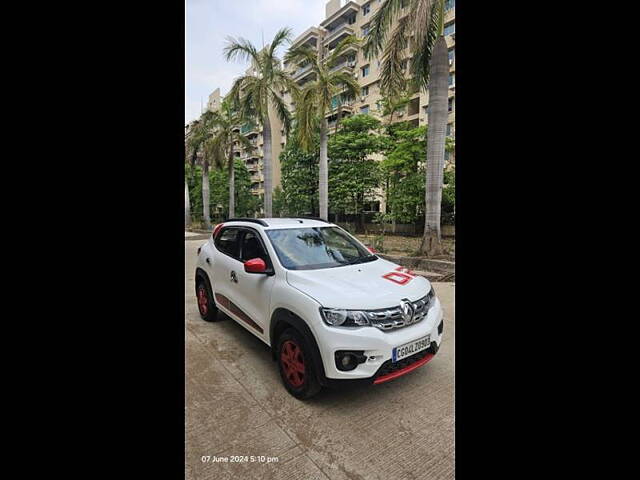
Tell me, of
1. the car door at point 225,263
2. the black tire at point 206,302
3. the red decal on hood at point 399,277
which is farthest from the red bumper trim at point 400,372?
the black tire at point 206,302

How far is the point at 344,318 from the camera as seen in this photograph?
1.63 meters

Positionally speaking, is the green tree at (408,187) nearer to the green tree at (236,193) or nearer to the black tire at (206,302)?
the black tire at (206,302)

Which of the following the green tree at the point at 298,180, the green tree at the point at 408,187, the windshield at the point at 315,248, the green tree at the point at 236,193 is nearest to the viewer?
the windshield at the point at 315,248

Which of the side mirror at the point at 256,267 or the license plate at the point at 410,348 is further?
the side mirror at the point at 256,267

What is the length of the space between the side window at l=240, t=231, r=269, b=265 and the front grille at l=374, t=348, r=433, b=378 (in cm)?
113

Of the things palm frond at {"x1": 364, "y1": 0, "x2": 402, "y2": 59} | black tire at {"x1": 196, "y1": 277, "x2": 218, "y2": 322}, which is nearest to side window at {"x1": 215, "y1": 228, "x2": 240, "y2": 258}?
black tire at {"x1": 196, "y1": 277, "x2": 218, "y2": 322}

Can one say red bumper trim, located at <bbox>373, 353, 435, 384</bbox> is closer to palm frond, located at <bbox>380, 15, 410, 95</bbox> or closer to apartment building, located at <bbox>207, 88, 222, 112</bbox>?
apartment building, located at <bbox>207, 88, 222, 112</bbox>

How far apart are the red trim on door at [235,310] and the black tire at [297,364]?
311 millimetres

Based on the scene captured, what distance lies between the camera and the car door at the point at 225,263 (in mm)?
2619

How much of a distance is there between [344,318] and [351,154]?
11292 mm
